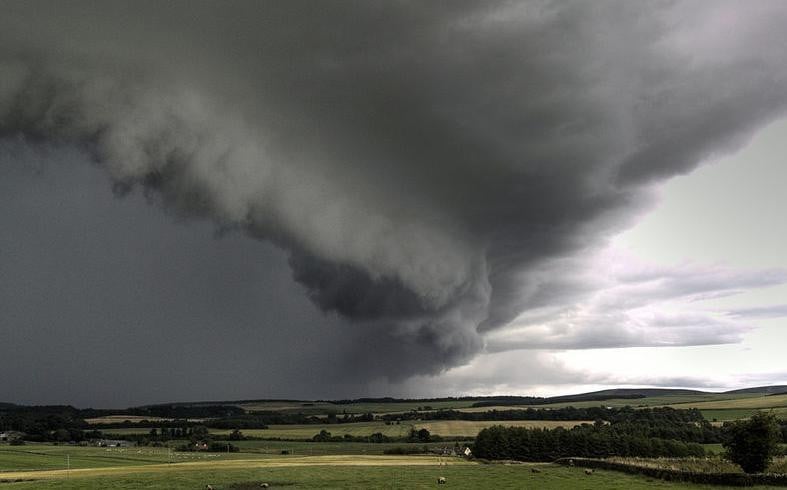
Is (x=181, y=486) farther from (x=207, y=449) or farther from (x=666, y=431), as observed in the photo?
(x=666, y=431)

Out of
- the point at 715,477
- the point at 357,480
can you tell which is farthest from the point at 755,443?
the point at 357,480

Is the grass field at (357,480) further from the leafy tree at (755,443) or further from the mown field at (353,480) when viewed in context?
the leafy tree at (755,443)

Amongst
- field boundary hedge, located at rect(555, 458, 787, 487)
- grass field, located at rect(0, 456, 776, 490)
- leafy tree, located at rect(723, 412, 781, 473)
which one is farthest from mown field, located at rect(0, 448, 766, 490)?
leafy tree, located at rect(723, 412, 781, 473)

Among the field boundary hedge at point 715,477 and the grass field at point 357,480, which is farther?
the grass field at point 357,480

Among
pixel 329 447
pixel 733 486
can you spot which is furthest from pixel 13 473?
pixel 733 486

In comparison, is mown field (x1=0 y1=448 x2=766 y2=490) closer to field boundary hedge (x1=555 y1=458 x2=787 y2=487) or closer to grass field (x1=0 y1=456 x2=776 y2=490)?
grass field (x1=0 y1=456 x2=776 y2=490)

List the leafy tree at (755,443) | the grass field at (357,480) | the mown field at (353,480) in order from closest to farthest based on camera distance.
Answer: the leafy tree at (755,443)
the grass field at (357,480)
the mown field at (353,480)

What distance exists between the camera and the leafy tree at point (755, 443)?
68.8m

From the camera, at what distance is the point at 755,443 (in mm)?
69500

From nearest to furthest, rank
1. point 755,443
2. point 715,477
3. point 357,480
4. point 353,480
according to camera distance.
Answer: point 715,477 → point 755,443 → point 357,480 → point 353,480

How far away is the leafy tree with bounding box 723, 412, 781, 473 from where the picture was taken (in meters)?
68.8

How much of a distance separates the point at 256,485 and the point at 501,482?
31.7m

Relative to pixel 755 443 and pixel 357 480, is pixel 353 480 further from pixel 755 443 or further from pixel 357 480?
pixel 755 443

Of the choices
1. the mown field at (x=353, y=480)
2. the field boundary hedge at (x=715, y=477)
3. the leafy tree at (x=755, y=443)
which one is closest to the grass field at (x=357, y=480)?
the mown field at (x=353, y=480)
